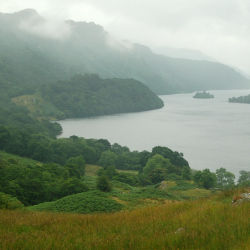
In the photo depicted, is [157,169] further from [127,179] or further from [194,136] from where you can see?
[194,136]

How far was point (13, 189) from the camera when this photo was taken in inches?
1022

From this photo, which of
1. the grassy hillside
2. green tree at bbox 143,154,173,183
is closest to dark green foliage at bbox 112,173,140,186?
green tree at bbox 143,154,173,183

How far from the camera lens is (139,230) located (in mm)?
7781

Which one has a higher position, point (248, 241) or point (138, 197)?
point (248, 241)

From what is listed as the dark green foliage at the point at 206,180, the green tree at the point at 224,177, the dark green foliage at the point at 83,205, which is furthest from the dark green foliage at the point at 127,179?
the dark green foliage at the point at 83,205

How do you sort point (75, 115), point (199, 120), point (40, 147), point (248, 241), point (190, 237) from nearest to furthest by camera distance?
point (248, 241) → point (190, 237) → point (40, 147) → point (199, 120) → point (75, 115)

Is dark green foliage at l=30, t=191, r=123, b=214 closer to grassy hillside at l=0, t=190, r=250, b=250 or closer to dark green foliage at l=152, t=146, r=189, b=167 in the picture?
grassy hillside at l=0, t=190, r=250, b=250

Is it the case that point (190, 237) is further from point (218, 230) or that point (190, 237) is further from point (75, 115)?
point (75, 115)

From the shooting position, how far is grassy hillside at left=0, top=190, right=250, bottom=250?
21.1 feet

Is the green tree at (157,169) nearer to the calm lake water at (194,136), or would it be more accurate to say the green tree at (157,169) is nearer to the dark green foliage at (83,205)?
the calm lake water at (194,136)

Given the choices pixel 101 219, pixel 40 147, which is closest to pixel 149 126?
pixel 40 147

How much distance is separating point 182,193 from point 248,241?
103 feet

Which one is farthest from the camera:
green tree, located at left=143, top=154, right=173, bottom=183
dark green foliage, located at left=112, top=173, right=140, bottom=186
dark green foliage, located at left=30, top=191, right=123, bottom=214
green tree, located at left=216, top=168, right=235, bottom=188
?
green tree, located at left=143, top=154, right=173, bottom=183

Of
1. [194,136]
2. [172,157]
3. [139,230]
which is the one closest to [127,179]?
[172,157]
